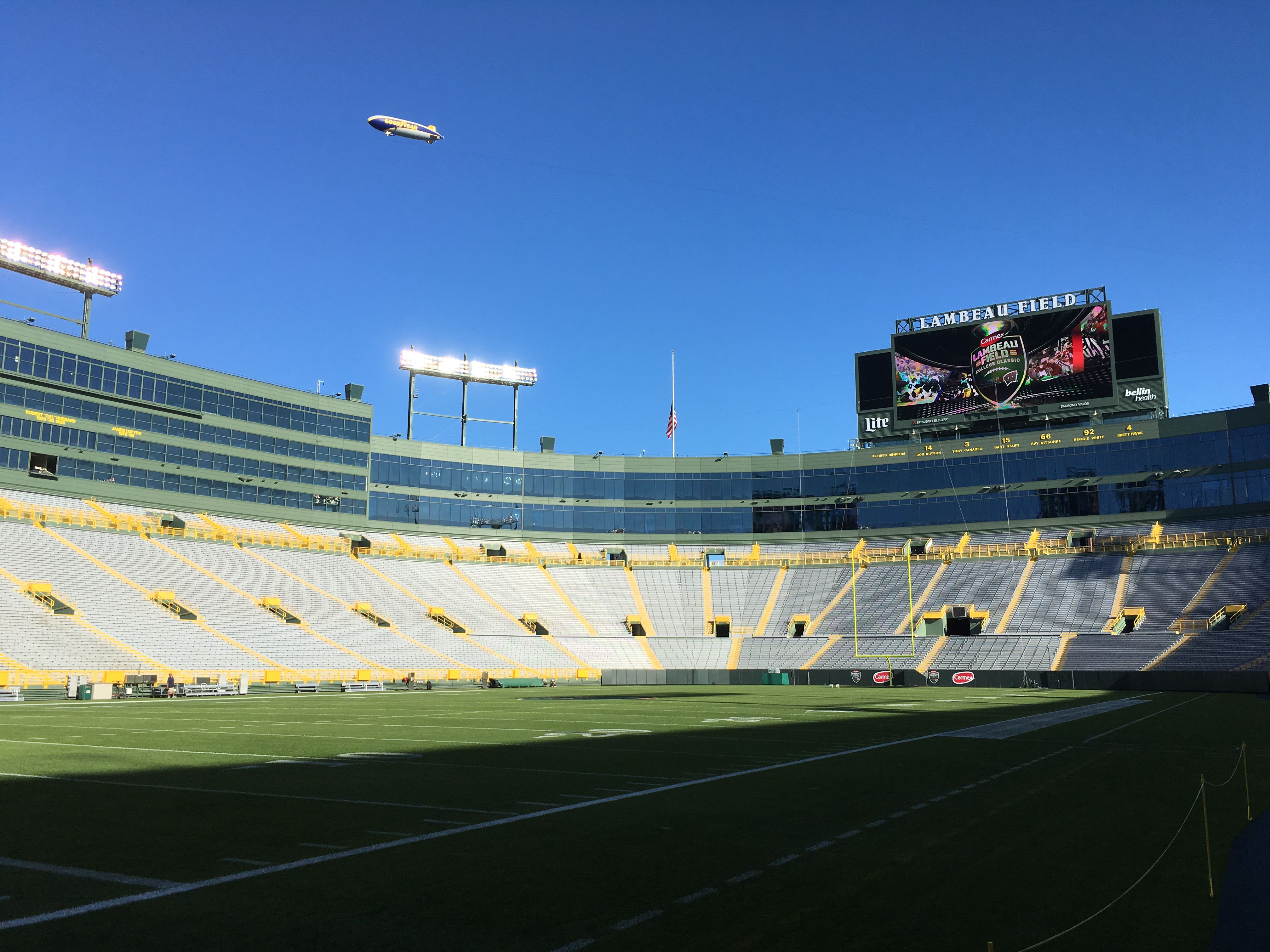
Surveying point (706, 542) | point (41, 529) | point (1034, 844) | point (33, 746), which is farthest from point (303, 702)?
point (706, 542)

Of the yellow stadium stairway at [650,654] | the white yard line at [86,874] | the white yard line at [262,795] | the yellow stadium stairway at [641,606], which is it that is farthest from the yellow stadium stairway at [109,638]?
the white yard line at [86,874]

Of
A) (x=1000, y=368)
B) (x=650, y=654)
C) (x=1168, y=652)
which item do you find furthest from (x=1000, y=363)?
(x=650, y=654)

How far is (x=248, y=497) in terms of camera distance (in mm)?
81250

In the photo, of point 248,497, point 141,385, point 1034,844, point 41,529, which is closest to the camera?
point 1034,844

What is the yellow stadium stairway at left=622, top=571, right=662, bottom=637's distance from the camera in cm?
8094

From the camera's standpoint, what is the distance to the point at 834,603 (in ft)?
271

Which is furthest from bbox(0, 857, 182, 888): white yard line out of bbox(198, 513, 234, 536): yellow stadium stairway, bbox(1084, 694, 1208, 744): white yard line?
bbox(198, 513, 234, 536): yellow stadium stairway

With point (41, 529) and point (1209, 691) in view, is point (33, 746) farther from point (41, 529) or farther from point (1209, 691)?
point (1209, 691)

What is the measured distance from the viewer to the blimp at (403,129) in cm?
5953

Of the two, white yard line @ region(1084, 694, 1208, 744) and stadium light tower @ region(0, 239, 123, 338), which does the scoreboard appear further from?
stadium light tower @ region(0, 239, 123, 338)

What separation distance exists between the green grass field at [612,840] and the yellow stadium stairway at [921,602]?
49.0 m

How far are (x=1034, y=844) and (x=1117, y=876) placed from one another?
1562mm

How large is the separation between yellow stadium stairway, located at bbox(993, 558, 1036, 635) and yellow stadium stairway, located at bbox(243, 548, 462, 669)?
41432 mm

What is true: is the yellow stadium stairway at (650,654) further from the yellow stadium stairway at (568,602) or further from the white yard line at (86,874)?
the white yard line at (86,874)
